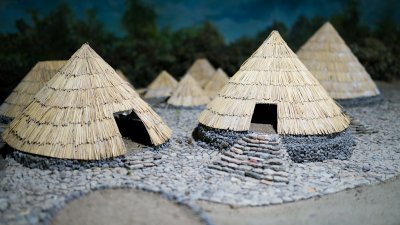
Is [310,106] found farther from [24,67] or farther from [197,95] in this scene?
[24,67]

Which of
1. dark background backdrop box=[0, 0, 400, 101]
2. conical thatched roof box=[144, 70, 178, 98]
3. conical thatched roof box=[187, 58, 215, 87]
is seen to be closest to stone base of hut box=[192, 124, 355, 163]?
conical thatched roof box=[144, 70, 178, 98]

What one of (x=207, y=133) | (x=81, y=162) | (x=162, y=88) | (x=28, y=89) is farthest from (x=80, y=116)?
(x=162, y=88)

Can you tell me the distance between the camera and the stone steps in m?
12.0

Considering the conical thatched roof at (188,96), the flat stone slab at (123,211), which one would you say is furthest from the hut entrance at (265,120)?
the flat stone slab at (123,211)

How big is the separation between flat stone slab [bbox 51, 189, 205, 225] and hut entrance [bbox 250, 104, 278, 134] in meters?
6.23

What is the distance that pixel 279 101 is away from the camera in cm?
1427

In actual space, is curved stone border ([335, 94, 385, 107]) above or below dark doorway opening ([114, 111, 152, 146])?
above

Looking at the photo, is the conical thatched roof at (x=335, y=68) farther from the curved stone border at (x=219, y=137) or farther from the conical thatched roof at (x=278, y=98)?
the curved stone border at (x=219, y=137)

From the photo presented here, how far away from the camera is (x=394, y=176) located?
12.6 metres

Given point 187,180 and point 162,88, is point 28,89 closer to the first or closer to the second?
point 187,180

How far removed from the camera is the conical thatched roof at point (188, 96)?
23484 millimetres

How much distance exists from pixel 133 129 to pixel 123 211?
7.10 m

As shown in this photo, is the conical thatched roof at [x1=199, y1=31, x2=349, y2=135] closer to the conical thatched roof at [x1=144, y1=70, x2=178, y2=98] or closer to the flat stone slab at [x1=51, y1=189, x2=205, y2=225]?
the flat stone slab at [x1=51, y1=189, x2=205, y2=225]

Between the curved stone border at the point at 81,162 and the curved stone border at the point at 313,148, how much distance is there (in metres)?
4.99
